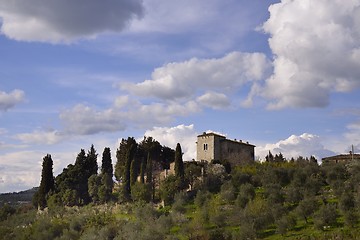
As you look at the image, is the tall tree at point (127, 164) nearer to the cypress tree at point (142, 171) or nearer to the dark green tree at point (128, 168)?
the dark green tree at point (128, 168)

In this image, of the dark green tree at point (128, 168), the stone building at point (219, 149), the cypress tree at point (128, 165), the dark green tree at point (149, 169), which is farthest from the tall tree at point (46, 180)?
the stone building at point (219, 149)

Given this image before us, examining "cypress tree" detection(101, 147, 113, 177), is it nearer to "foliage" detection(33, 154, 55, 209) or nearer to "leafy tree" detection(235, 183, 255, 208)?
"foliage" detection(33, 154, 55, 209)

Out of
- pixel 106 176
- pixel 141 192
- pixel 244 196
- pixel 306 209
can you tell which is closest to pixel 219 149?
pixel 106 176

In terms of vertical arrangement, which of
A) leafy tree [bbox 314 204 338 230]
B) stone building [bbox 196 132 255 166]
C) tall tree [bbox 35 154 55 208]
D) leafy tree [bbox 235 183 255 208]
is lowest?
leafy tree [bbox 314 204 338 230]

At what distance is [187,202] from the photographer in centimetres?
6372

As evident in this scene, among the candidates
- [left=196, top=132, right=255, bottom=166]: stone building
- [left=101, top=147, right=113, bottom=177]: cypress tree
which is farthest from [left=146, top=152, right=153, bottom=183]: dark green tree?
[left=196, top=132, right=255, bottom=166]: stone building

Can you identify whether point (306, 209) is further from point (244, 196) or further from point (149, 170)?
point (149, 170)

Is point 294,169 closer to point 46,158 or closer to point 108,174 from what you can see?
point 108,174

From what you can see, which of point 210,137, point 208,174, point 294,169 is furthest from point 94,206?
A: point 294,169

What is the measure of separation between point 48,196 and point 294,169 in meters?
35.1

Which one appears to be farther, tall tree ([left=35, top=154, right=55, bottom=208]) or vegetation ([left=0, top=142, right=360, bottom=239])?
tall tree ([left=35, top=154, right=55, bottom=208])

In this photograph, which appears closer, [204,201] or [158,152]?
[204,201]

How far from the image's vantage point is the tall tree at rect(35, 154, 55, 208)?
74.2 meters

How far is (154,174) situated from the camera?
245 feet
